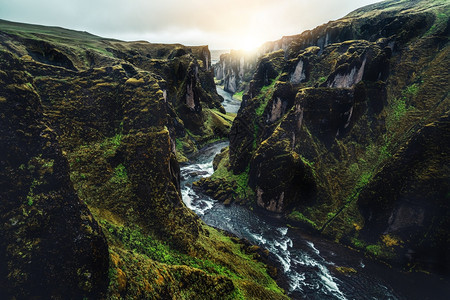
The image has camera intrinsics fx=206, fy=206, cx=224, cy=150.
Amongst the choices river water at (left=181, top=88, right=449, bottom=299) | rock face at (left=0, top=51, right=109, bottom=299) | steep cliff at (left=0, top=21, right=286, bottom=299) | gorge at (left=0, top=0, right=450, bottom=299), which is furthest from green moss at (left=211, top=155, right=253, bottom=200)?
rock face at (left=0, top=51, right=109, bottom=299)

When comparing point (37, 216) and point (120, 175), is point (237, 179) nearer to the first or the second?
point (120, 175)

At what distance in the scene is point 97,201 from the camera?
72.7 feet

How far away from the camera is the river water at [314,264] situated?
31094 millimetres

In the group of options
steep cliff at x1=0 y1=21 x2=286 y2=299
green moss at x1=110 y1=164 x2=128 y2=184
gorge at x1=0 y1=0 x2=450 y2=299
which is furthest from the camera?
green moss at x1=110 y1=164 x2=128 y2=184

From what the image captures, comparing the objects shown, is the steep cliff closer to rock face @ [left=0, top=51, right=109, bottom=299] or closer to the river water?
rock face @ [left=0, top=51, right=109, bottom=299]

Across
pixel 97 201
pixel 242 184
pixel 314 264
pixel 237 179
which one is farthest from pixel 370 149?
pixel 97 201

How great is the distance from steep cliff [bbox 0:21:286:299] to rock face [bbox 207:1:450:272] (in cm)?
2044

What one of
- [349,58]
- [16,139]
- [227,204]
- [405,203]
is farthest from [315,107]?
[16,139]

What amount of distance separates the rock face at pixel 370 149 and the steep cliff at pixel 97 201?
20.4m

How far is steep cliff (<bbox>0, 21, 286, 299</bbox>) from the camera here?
11594mm

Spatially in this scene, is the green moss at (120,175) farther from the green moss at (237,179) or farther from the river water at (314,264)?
the green moss at (237,179)

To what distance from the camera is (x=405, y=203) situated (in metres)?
36.4

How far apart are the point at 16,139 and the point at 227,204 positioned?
143 feet

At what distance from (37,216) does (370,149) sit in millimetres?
57176
